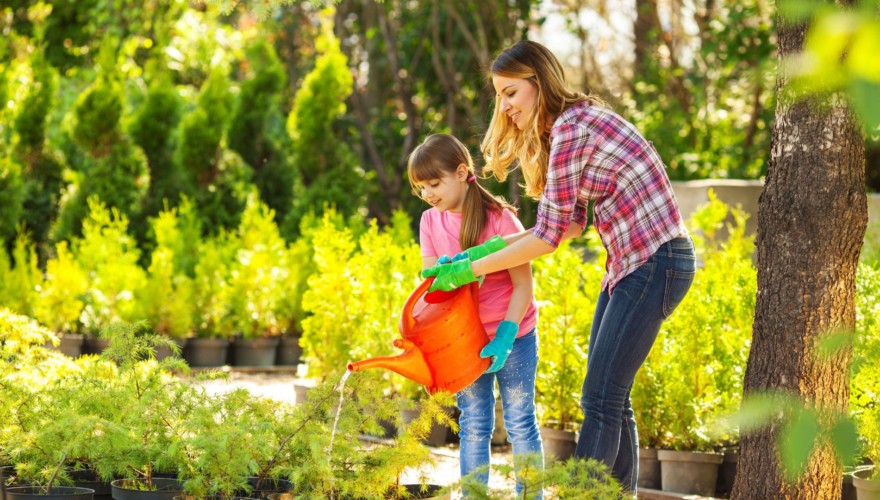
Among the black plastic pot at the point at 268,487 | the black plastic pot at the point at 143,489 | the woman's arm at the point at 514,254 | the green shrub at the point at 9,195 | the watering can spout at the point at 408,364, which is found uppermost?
the green shrub at the point at 9,195

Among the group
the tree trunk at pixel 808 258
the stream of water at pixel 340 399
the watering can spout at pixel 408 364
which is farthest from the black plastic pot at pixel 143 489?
Result: the tree trunk at pixel 808 258

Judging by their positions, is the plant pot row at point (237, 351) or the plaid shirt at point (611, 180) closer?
the plaid shirt at point (611, 180)

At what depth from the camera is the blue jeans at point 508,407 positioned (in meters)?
2.67

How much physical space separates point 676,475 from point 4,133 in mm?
8713

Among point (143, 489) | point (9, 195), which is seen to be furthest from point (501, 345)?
point (9, 195)

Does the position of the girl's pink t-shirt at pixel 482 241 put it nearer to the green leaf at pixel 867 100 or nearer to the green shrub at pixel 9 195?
the green leaf at pixel 867 100

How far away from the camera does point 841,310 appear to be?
242 cm

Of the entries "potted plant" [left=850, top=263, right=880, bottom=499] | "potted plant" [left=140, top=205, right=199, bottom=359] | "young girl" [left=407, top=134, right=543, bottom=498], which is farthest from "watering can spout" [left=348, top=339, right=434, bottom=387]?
"potted plant" [left=140, top=205, right=199, bottom=359]

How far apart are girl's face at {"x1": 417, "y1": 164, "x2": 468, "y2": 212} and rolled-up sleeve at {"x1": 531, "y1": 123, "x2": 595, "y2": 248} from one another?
0.41 m

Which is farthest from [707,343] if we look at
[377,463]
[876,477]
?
[377,463]

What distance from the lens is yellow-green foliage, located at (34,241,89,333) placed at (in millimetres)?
6133

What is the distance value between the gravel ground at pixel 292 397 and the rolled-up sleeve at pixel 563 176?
94 cm

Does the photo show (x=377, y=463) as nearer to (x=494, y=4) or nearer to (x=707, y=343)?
(x=707, y=343)

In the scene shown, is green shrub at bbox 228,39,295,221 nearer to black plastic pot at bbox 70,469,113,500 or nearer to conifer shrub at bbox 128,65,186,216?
conifer shrub at bbox 128,65,186,216
